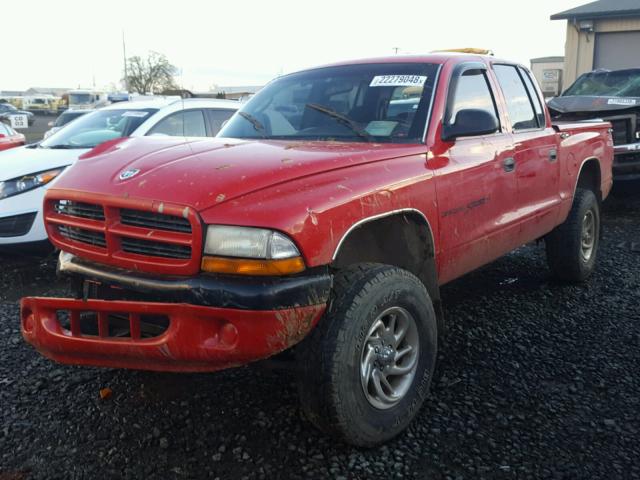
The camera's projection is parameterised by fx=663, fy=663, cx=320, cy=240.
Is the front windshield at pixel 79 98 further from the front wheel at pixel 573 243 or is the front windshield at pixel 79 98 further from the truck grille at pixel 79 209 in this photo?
the truck grille at pixel 79 209

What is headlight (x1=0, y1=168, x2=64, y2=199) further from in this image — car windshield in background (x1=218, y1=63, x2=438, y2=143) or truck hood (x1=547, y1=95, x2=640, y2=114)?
truck hood (x1=547, y1=95, x2=640, y2=114)

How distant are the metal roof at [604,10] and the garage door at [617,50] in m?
0.78

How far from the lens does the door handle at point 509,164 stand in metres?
4.10

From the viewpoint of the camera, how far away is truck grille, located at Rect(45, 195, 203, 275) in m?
2.65

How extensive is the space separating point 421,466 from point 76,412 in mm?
1735

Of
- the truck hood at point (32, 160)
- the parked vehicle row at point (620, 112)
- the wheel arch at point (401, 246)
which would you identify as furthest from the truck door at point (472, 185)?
the parked vehicle row at point (620, 112)

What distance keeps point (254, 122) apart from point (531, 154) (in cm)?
186

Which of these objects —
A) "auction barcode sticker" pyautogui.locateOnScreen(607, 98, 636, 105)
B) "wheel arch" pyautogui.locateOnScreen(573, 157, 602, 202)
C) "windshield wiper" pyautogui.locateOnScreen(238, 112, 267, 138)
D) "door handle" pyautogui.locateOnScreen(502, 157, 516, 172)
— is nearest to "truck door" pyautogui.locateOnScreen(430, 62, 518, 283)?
"door handle" pyautogui.locateOnScreen(502, 157, 516, 172)

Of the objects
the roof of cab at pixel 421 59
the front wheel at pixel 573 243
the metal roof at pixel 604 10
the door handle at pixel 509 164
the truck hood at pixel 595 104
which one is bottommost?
the front wheel at pixel 573 243

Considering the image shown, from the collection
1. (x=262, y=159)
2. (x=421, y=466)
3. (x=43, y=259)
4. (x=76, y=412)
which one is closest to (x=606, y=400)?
(x=421, y=466)

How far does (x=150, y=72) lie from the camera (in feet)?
178

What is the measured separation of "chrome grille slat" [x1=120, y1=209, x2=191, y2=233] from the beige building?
2027 cm

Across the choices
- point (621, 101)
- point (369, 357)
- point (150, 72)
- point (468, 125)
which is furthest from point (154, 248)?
point (150, 72)

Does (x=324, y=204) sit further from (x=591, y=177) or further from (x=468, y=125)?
(x=591, y=177)
